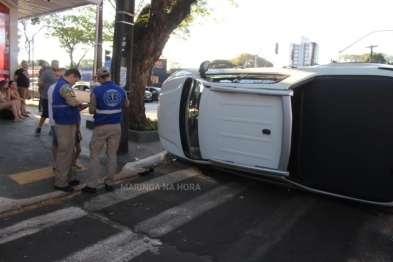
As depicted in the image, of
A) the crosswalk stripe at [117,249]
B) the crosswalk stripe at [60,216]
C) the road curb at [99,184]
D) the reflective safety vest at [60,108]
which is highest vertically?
the reflective safety vest at [60,108]

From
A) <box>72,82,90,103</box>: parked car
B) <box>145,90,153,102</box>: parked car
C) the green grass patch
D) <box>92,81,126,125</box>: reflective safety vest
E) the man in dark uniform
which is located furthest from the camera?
<box>145,90,153,102</box>: parked car

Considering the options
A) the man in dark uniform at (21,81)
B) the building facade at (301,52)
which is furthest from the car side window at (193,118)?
the building facade at (301,52)

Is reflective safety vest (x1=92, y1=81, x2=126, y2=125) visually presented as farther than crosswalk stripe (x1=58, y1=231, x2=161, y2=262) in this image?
Yes

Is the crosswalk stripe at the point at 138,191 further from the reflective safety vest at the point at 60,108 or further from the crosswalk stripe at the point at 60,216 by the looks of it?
the reflective safety vest at the point at 60,108

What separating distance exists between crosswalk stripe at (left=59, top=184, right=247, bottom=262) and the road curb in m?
1.55

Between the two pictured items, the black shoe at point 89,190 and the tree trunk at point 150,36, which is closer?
the black shoe at point 89,190

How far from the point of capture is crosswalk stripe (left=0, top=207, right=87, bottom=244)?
11.8 ft

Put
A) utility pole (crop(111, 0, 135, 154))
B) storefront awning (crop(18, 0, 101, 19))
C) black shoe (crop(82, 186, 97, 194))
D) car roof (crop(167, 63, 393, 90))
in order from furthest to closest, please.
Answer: storefront awning (crop(18, 0, 101, 19)), utility pole (crop(111, 0, 135, 154)), black shoe (crop(82, 186, 97, 194)), car roof (crop(167, 63, 393, 90))

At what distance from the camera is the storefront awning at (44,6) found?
1134 cm

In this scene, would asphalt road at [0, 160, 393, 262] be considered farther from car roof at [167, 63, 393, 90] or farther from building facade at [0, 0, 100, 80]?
building facade at [0, 0, 100, 80]

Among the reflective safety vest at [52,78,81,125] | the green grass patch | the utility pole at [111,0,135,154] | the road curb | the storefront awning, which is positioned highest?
the storefront awning

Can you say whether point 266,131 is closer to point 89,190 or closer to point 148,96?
point 89,190

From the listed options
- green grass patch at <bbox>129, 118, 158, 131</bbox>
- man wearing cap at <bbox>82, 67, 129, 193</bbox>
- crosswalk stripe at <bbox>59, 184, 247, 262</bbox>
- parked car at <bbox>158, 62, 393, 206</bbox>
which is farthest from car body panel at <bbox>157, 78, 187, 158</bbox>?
green grass patch at <bbox>129, 118, 158, 131</bbox>

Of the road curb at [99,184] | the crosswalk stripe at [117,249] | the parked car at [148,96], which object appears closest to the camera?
the crosswalk stripe at [117,249]
